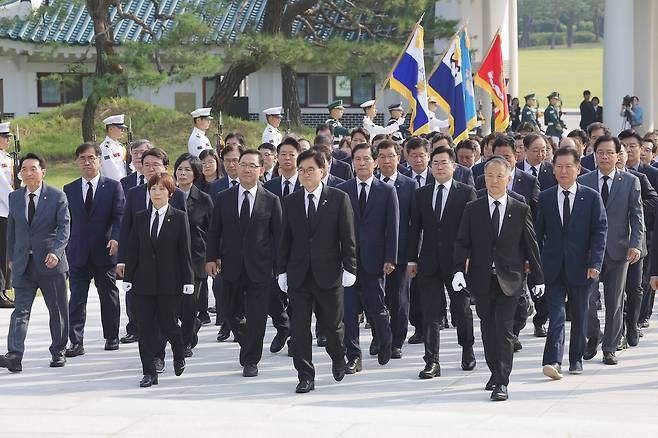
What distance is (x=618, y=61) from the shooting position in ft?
111

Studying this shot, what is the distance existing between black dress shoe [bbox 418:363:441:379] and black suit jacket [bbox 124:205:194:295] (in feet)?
6.79

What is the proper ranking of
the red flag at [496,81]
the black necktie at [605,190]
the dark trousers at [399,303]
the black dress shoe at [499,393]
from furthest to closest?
1. the red flag at [496,81]
2. the dark trousers at [399,303]
3. the black necktie at [605,190]
4. the black dress shoe at [499,393]

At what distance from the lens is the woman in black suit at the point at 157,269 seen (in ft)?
35.1

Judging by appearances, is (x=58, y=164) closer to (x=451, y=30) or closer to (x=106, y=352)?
(x=451, y=30)

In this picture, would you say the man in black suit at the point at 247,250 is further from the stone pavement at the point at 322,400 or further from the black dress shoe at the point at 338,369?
the black dress shoe at the point at 338,369

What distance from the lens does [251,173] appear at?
11.1 metres

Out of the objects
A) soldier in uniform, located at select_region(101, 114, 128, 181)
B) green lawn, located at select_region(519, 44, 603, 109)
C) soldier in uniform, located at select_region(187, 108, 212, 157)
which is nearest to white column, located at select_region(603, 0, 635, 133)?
soldier in uniform, located at select_region(187, 108, 212, 157)

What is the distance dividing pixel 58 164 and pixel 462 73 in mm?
15714

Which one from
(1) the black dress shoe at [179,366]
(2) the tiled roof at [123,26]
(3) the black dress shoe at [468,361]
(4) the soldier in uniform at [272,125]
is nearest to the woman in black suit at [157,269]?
(1) the black dress shoe at [179,366]

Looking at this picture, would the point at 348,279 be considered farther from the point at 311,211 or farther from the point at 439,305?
the point at 439,305

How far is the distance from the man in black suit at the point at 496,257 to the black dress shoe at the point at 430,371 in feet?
2.35

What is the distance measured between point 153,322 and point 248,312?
814mm

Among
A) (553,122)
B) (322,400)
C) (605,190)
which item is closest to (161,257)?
(322,400)

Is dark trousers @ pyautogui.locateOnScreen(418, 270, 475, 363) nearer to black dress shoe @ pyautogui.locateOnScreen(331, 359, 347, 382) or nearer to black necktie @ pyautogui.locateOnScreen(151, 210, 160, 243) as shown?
black dress shoe @ pyautogui.locateOnScreen(331, 359, 347, 382)
